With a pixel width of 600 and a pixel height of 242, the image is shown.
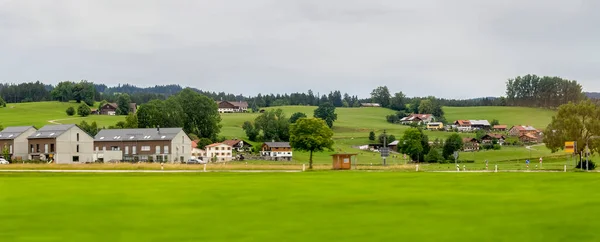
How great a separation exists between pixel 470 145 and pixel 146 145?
7906cm

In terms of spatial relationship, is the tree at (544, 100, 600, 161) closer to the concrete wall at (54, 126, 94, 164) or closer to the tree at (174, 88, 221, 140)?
the concrete wall at (54, 126, 94, 164)

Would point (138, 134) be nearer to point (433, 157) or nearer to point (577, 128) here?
point (433, 157)

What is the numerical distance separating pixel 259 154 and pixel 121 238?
13021cm

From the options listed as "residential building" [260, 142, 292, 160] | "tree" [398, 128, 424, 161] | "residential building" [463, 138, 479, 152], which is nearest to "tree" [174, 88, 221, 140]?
"residential building" [260, 142, 292, 160]

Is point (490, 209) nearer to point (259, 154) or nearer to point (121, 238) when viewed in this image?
point (121, 238)

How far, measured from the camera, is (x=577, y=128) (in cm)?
8038

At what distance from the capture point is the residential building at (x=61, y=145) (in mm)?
103875

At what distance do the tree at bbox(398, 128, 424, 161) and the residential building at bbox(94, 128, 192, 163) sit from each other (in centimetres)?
3899

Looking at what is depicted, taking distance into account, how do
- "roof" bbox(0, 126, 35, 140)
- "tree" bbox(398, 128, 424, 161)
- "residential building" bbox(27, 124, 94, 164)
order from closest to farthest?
"residential building" bbox(27, 124, 94, 164) < "roof" bbox(0, 126, 35, 140) < "tree" bbox(398, 128, 424, 161)

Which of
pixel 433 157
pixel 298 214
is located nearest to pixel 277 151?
pixel 433 157

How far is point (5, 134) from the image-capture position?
113375mm

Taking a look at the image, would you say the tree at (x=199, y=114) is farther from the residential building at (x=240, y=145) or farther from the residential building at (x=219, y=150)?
the residential building at (x=219, y=150)

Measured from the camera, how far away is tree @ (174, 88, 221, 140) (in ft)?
490

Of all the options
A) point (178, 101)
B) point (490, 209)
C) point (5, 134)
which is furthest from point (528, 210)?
point (178, 101)
